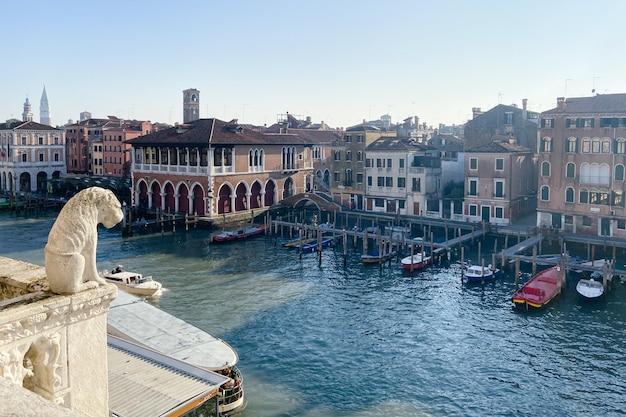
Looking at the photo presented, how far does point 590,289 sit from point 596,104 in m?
13.9

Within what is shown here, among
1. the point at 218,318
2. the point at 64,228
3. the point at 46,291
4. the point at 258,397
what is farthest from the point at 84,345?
the point at 218,318

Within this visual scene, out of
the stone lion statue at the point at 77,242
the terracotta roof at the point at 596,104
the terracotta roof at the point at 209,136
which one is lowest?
the stone lion statue at the point at 77,242

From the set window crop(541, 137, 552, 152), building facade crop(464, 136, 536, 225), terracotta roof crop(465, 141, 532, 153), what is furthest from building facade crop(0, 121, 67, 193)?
window crop(541, 137, 552, 152)

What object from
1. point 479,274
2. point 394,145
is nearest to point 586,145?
point 479,274

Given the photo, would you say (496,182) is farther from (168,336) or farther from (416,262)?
(168,336)

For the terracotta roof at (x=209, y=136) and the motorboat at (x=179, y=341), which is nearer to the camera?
the motorboat at (x=179, y=341)

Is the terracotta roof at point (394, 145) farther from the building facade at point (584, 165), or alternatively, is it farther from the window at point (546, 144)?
the building facade at point (584, 165)

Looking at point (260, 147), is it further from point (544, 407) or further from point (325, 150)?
point (544, 407)

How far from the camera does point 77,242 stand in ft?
19.0

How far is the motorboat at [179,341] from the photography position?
1480cm

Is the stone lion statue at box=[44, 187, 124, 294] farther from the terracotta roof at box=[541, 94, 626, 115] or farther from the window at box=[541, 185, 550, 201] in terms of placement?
the window at box=[541, 185, 550, 201]

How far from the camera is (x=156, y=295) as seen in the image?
2553 cm

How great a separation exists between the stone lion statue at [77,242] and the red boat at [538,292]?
20.5 metres

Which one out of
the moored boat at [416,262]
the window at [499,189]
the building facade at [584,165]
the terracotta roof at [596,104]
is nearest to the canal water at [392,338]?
the moored boat at [416,262]
